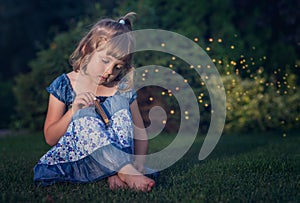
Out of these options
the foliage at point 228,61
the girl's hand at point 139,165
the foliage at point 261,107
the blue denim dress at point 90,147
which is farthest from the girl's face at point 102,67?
the foliage at point 261,107

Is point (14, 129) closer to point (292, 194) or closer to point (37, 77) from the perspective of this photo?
point (37, 77)

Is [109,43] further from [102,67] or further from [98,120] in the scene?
[98,120]

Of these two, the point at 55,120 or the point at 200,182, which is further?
the point at 55,120

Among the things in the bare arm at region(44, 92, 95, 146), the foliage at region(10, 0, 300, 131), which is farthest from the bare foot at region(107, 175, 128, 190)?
the foliage at region(10, 0, 300, 131)

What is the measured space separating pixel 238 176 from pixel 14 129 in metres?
4.58

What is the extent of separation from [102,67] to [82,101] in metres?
0.32

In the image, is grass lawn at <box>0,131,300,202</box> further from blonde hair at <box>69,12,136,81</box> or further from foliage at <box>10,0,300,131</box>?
foliage at <box>10,0,300,131</box>

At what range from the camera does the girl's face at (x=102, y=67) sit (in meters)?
2.72

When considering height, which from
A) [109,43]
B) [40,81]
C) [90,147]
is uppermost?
[109,43]

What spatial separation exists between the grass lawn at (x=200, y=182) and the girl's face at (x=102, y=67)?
676mm

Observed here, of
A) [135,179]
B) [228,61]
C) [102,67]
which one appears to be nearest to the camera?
[135,179]

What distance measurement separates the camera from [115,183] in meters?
2.37

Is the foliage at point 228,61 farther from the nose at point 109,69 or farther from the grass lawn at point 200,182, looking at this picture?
the nose at point 109,69

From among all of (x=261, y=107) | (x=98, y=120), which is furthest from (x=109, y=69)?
(x=261, y=107)
